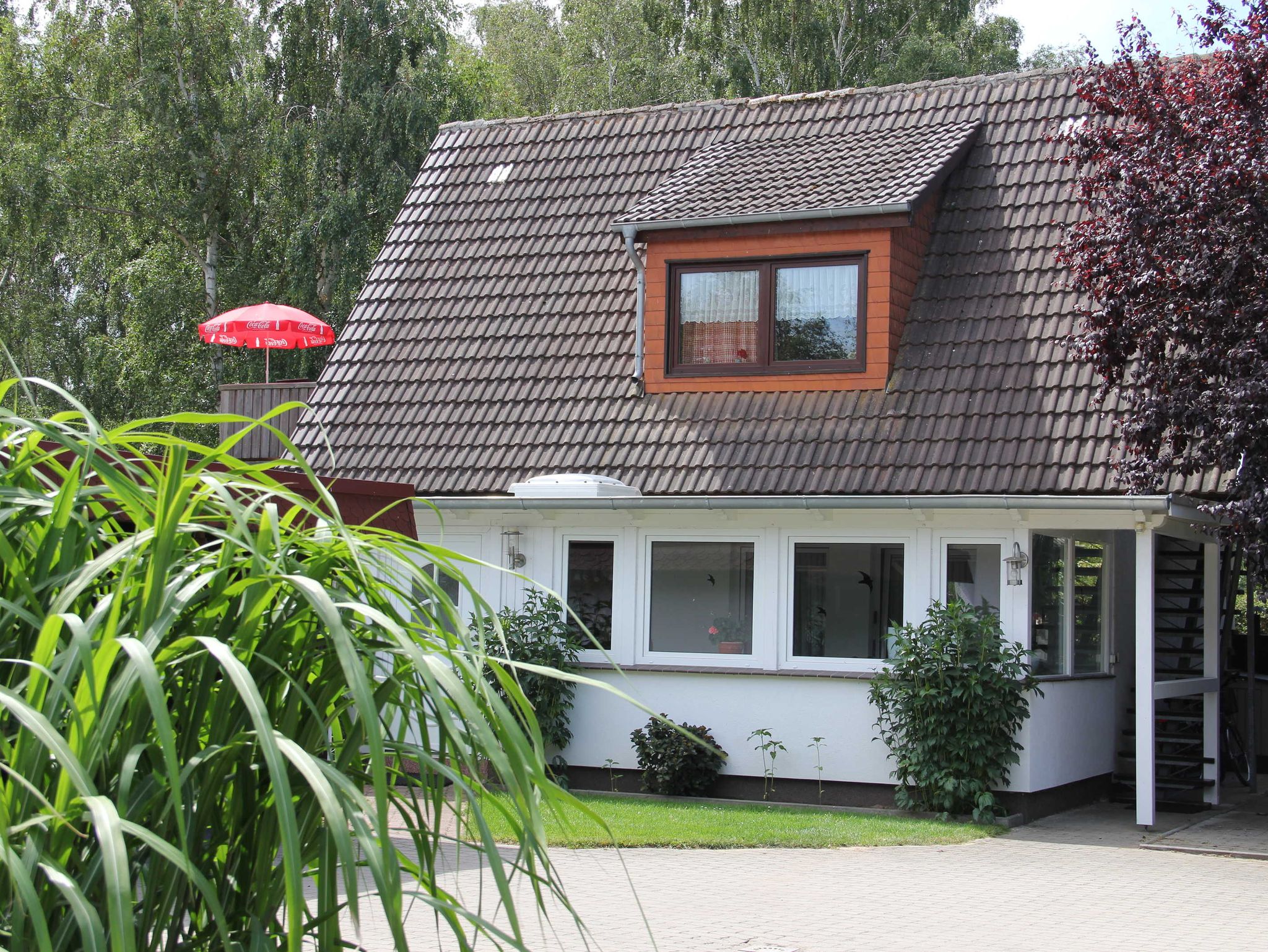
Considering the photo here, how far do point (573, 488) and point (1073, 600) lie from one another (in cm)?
476

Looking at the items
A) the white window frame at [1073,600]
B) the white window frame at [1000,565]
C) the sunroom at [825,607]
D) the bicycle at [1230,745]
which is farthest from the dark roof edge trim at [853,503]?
the bicycle at [1230,745]

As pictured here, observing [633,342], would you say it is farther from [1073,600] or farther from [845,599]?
[1073,600]

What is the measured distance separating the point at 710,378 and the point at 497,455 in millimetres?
2291

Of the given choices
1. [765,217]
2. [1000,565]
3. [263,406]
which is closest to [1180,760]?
[1000,565]

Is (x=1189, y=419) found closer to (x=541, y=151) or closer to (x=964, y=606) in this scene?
(x=964, y=606)

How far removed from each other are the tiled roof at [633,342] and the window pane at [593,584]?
810 millimetres

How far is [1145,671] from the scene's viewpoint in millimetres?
12438

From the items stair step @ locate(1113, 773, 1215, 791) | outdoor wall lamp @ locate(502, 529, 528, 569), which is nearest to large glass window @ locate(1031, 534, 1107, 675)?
stair step @ locate(1113, 773, 1215, 791)

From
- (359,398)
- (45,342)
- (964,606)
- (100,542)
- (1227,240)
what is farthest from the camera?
(45,342)

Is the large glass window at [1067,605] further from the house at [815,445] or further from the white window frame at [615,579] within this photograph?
the white window frame at [615,579]

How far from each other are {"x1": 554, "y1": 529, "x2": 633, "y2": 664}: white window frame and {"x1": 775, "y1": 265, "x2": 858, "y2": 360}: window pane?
2455 mm

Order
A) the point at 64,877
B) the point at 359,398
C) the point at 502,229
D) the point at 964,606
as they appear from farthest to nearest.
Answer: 1. the point at 502,229
2. the point at 359,398
3. the point at 964,606
4. the point at 64,877

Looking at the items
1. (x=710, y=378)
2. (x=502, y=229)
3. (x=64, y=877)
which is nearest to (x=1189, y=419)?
(x=710, y=378)

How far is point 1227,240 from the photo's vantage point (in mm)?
11586
